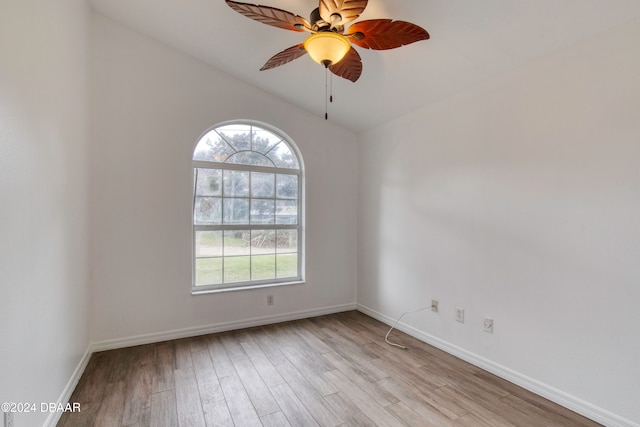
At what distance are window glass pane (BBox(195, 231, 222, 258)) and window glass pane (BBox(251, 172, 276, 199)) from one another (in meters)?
0.61

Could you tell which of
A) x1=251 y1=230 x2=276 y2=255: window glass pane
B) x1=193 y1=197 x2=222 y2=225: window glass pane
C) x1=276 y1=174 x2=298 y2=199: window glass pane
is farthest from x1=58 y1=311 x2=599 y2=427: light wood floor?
x1=276 y1=174 x2=298 y2=199: window glass pane

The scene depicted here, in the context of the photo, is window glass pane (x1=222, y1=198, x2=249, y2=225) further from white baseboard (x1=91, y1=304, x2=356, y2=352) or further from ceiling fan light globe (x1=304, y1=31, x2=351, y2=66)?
ceiling fan light globe (x1=304, y1=31, x2=351, y2=66)

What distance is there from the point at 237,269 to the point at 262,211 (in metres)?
0.70

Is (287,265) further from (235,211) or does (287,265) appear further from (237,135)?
(237,135)

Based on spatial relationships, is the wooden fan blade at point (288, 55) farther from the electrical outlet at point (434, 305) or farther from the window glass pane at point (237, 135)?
the electrical outlet at point (434, 305)

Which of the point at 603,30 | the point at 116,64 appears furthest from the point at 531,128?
the point at 116,64

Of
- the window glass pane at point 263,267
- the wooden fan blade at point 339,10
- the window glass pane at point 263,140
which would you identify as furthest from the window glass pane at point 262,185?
the wooden fan blade at point 339,10

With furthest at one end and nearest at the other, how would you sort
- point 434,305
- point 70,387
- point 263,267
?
point 263,267 < point 434,305 < point 70,387

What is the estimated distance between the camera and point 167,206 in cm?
297

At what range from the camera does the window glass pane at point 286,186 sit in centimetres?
361

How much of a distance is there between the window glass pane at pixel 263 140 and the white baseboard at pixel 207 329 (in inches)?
74.4

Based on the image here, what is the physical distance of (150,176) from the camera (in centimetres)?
291

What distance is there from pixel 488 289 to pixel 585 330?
63 centimetres

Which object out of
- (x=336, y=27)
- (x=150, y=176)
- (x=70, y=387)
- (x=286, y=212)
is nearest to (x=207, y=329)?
(x=70, y=387)
